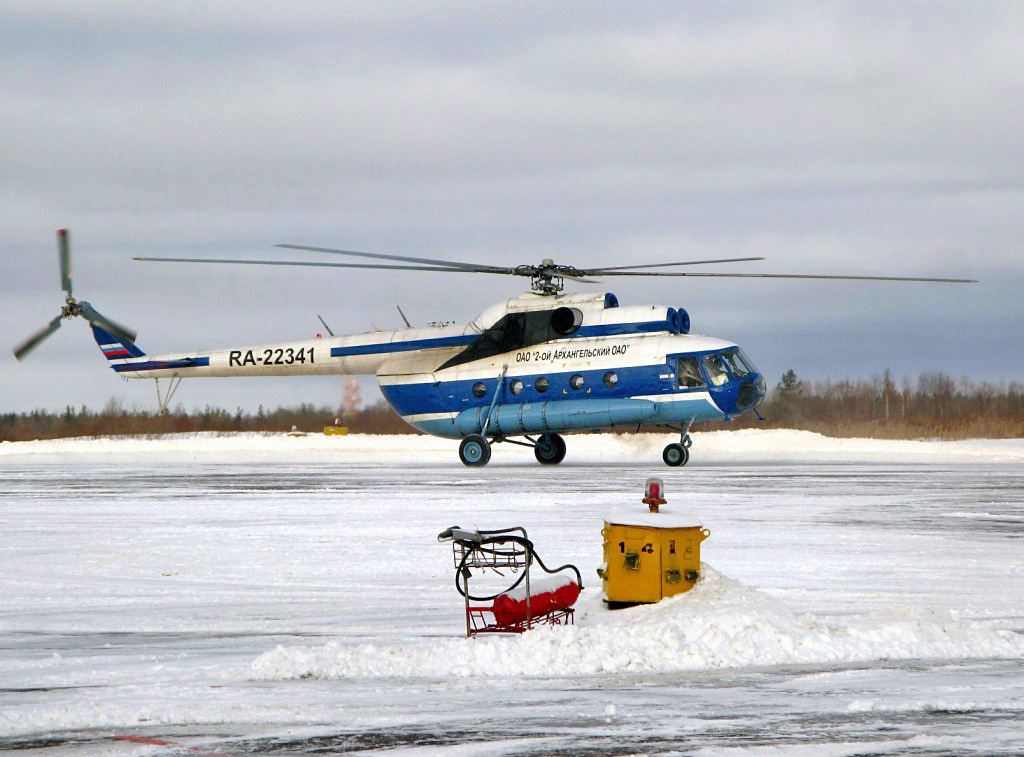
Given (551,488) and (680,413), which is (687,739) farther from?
(680,413)

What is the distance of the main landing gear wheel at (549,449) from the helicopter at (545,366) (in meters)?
0.04

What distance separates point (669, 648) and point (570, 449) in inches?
1477

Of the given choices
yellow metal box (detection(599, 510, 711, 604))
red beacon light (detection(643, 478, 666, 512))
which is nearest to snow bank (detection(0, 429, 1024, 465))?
red beacon light (detection(643, 478, 666, 512))

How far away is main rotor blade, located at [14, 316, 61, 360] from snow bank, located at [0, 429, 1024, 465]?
5.72 meters

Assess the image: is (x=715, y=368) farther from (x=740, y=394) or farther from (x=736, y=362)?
(x=740, y=394)

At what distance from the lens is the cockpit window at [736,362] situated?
2998 cm

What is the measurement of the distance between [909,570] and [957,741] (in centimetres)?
657

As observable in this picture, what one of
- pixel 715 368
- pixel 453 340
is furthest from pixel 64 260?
pixel 715 368

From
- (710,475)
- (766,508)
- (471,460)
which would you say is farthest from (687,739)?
(471,460)

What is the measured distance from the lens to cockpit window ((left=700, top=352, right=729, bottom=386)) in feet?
97.8

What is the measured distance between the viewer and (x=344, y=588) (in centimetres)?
1089

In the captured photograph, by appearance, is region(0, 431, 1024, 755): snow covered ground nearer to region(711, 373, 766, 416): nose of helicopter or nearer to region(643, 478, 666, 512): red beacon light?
region(643, 478, 666, 512): red beacon light

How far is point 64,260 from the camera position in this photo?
3931 cm

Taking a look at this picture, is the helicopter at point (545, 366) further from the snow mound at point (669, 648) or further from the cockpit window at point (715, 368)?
the snow mound at point (669, 648)
